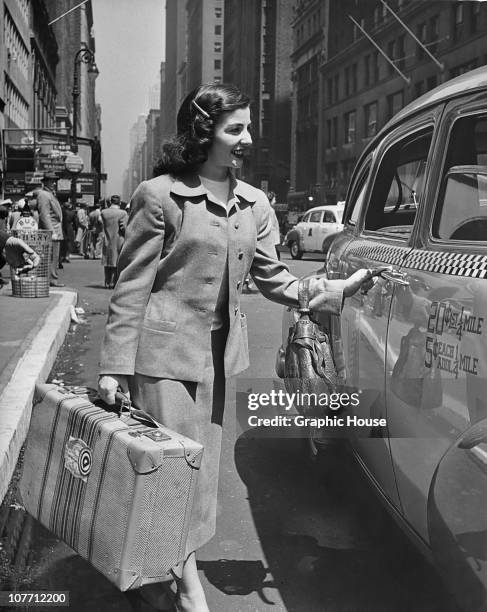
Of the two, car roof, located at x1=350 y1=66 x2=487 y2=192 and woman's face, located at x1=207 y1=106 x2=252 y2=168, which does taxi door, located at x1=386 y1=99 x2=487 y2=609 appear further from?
woman's face, located at x1=207 y1=106 x2=252 y2=168

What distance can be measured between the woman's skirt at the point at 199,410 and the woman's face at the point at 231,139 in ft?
1.97

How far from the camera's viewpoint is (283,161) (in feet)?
224

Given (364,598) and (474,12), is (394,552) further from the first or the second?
(474,12)

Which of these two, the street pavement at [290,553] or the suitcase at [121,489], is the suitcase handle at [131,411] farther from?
the street pavement at [290,553]

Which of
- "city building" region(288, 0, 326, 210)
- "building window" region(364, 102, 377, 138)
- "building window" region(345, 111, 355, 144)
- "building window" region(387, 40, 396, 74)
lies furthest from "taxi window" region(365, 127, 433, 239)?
"city building" region(288, 0, 326, 210)

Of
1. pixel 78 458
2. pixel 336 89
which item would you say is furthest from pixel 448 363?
pixel 336 89

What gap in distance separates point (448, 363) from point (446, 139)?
95 centimetres

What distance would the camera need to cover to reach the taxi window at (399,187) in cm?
355

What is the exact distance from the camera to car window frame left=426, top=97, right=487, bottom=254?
9.19ft

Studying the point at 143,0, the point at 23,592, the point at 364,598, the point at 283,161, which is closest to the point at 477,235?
the point at 364,598

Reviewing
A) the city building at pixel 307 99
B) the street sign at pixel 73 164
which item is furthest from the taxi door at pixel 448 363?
the city building at pixel 307 99

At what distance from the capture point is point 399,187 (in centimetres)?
402

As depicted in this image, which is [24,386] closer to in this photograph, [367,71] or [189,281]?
[189,281]

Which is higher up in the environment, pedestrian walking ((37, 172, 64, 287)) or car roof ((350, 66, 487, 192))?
car roof ((350, 66, 487, 192))
